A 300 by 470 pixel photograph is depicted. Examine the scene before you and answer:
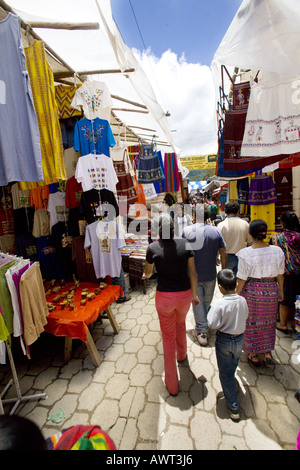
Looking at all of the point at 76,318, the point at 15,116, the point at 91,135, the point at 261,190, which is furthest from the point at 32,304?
the point at 261,190

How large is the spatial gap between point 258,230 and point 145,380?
2292 millimetres

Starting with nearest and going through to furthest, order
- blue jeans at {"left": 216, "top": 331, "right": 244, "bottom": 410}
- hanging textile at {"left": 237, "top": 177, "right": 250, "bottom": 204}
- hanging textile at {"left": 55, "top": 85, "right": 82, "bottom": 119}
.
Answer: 1. blue jeans at {"left": 216, "top": 331, "right": 244, "bottom": 410}
2. hanging textile at {"left": 55, "top": 85, "right": 82, "bottom": 119}
3. hanging textile at {"left": 237, "top": 177, "right": 250, "bottom": 204}

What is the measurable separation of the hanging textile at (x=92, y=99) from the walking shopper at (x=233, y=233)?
2538mm

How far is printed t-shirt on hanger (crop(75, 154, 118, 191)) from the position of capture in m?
3.34

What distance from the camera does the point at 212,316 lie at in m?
2.00

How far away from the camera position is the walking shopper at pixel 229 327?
77.7 inches

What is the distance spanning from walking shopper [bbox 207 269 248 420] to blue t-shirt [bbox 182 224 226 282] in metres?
0.92

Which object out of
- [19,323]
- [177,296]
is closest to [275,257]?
[177,296]

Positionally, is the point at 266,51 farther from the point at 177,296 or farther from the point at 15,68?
the point at 177,296

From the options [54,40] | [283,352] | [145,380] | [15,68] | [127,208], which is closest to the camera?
[15,68]

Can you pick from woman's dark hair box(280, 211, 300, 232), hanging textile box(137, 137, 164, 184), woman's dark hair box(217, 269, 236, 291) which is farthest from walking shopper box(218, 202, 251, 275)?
hanging textile box(137, 137, 164, 184)

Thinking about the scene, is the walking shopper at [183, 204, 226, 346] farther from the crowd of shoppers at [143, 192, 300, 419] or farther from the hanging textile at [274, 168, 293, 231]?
the hanging textile at [274, 168, 293, 231]

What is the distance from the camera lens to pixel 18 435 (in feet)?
2.60

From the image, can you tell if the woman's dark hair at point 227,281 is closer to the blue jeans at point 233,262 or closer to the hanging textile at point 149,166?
the blue jeans at point 233,262
